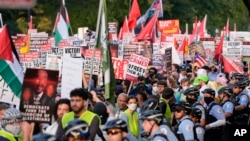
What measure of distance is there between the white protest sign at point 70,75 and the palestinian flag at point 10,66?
2.00 feet

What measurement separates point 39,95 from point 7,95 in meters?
1.79

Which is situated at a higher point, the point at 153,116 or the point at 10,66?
the point at 10,66

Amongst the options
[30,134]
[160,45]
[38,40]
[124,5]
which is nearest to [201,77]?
[38,40]

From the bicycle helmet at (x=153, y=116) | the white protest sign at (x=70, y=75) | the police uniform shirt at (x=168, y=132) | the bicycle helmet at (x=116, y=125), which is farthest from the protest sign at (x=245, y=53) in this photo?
the bicycle helmet at (x=116, y=125)

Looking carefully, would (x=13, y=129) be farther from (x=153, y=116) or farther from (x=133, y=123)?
(x=133, y=123)

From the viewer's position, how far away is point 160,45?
1315 inches

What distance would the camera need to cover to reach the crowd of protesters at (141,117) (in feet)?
36.2

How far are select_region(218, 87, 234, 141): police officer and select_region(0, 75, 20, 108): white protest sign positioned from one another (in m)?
3.82

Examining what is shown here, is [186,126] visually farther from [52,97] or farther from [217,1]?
[217,1]

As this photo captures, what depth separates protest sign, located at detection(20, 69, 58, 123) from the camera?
1314cm

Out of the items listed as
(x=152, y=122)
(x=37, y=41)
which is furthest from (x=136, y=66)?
(x=152, y=122)

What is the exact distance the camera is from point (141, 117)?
12547 millimetres

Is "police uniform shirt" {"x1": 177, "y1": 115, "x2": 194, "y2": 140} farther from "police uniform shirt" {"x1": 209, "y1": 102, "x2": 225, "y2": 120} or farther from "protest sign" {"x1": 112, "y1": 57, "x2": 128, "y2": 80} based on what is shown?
"protest sign" {"x1": 112, "y1": 57, "x2": 128, "y2": 80}

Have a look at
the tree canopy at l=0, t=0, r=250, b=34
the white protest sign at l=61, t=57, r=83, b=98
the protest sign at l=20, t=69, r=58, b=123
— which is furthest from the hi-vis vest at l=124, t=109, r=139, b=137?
the tree canopy at l=0, t=0, r=250, b=34
